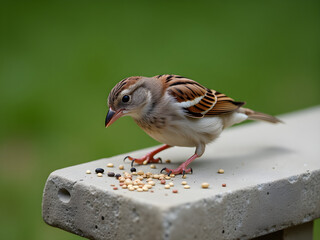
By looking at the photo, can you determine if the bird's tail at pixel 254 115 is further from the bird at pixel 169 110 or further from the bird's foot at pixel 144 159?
the bird's foot at pixel 144 159

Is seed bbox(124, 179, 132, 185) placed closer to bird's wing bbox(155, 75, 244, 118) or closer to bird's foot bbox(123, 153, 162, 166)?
bird's foot bbox(123, 153, 162, 166)

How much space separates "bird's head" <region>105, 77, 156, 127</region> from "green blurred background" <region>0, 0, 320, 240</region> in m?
2.27

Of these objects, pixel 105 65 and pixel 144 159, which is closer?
pixel 144 159

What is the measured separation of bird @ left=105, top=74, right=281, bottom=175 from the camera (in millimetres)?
4207

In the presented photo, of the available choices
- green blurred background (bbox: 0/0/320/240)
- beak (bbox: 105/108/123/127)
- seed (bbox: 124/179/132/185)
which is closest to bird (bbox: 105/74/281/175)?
beak (bbox: 105/108/123/127)

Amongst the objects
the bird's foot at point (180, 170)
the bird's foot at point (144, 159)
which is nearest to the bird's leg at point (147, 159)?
the bird's foot at point (144, 159)

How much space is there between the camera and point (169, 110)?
4312 millimetres

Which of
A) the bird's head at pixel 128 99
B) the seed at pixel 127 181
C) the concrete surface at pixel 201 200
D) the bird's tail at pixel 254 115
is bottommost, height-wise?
the concrete surface at pixel 201 200

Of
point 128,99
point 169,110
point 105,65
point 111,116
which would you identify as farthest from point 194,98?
point 105,65

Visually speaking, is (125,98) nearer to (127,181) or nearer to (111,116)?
(111,116)

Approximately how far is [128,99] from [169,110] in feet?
1.07

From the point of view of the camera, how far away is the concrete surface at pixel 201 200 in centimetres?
352

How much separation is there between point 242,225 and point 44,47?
247 inches

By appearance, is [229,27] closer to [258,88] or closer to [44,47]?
[258,88]
